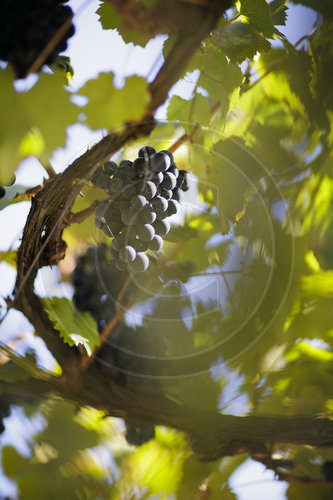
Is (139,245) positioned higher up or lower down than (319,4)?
lower down

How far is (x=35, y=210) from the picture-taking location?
305mm

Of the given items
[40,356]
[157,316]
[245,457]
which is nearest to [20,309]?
[40,356]

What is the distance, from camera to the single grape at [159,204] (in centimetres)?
36

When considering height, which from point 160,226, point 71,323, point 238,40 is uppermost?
point 238,40

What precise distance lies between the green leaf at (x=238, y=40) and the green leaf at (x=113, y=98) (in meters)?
0.14

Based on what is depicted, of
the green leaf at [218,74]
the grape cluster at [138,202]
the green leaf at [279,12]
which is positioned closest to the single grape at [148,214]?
the grape cluster at [138,202]

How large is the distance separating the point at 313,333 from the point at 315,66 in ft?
1.08

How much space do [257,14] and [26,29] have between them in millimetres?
199

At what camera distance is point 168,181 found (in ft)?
1.20

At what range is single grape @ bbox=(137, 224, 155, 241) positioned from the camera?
368mm

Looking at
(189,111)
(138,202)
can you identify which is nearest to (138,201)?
(138,202)

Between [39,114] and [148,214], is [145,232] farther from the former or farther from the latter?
[39,114]

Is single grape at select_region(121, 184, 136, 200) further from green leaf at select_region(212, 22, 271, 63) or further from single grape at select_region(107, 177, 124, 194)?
green leaf at select_region(212, 22, 271, 63)

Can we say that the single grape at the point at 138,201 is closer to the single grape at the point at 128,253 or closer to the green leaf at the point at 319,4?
the single grape at the point at 128,253
